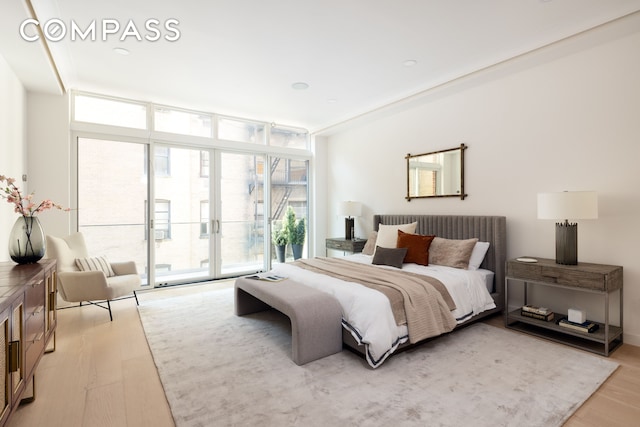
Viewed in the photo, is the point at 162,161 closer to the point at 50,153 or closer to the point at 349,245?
the point at 50,153

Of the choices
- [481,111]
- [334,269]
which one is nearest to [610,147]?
[481,111]

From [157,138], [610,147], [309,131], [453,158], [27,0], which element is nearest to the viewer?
[27,0]

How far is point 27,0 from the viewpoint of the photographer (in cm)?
238

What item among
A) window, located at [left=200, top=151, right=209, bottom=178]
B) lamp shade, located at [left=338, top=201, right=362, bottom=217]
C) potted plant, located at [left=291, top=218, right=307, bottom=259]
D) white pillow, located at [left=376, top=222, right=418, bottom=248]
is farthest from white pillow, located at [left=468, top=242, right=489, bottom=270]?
window, located at [left=200, top=151, right=209, bottom=178]

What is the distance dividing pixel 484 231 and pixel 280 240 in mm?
3789

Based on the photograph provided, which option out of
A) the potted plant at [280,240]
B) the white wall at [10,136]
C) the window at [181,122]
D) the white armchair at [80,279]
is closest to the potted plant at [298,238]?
the potted plant at [280,240]

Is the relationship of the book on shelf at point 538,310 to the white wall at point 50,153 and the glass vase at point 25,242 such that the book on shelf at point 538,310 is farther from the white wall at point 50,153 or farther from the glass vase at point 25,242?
the white wall at point 50,153

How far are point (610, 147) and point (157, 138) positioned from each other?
577 cm

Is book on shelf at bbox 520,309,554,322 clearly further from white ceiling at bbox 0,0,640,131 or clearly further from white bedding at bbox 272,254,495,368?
white ceiling at bbox 0,0,640,131

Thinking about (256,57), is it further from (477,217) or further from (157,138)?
(477,217)

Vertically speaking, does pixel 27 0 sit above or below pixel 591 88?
above

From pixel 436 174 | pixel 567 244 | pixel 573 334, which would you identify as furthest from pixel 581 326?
pixel 436 174

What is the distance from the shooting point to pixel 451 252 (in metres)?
3.78

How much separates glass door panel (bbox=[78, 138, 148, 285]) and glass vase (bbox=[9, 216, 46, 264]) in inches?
94.9
